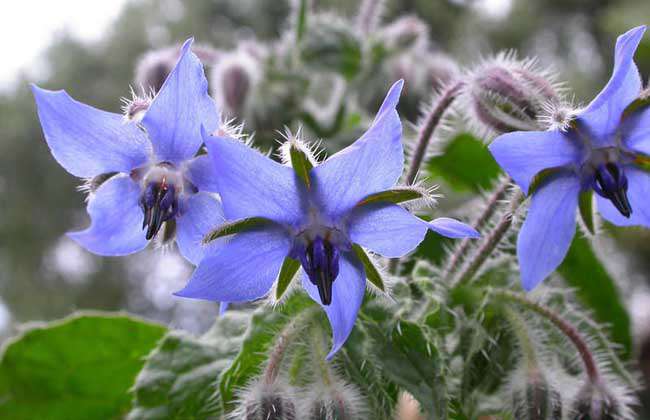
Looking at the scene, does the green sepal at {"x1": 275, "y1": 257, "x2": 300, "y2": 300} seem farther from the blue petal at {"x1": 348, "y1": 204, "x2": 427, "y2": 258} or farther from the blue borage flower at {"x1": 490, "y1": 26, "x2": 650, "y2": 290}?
the blue borage flower at {"x1": 490, "y1": 26, "x2": 650, "y2": 290}

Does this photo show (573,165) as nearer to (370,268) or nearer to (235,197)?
(370,268)

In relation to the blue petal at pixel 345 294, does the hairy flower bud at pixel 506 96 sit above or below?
above

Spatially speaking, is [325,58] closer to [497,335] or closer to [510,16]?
[497,335]

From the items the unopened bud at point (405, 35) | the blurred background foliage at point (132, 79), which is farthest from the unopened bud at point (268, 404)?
the blurred background foliage at point (132, 79)

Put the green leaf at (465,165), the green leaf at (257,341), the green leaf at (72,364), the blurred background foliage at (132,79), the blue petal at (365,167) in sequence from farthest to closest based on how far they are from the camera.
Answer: the blurred background foliage at (132,79)
the green leaf at (465,165)
the green leaf at (72,364)
the green leaf at (257,341)
the blue petal at (365,167)

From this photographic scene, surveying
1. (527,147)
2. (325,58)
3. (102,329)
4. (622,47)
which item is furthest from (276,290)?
(325,58)

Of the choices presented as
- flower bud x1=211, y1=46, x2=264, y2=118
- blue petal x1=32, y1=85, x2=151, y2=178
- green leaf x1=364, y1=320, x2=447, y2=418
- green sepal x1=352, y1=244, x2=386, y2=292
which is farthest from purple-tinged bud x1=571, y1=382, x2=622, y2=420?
flower bud x1=211, y1=46, x2=264, y2=118

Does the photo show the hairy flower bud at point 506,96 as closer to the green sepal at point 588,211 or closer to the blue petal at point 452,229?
the green sepal at point 588,211
